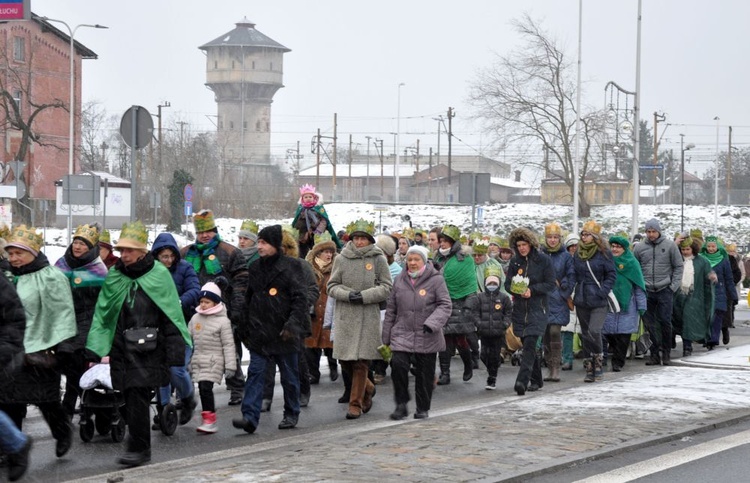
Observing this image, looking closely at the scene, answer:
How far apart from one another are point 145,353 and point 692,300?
1215cm

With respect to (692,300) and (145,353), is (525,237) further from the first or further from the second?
(692,300)

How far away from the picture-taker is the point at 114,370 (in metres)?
9.36

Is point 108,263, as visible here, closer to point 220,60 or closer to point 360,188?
point 360,188

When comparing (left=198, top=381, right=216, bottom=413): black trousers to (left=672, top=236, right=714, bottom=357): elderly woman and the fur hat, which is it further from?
(left=672, top=236, right=714, bottom=357): elderly woman

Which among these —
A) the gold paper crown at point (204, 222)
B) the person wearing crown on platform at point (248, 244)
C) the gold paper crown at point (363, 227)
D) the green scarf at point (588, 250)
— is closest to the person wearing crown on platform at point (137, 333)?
the gold paper crown at point (204, 222)

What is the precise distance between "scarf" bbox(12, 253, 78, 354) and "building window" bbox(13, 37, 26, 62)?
222ft

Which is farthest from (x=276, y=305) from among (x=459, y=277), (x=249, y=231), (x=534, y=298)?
(x=459, y=277)

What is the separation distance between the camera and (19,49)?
74875 mm

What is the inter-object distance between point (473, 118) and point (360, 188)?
62177mm

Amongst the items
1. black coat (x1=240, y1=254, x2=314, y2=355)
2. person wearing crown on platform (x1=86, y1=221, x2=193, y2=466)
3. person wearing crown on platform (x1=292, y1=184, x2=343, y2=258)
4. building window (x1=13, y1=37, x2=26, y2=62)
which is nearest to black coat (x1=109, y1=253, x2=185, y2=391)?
person wearing crown on platform (x1=86, y1=221, x2=193, y2=466)

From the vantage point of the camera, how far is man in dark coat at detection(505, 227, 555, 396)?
14.1m

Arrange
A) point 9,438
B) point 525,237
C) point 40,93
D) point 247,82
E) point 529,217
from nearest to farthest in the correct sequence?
point 9,438 < point 525,237 < point 529,217 < point 40,93 < point 247,82

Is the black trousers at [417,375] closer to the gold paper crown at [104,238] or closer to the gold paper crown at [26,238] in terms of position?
the gold paper crown at [104,238]

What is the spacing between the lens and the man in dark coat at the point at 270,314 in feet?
36.3
